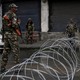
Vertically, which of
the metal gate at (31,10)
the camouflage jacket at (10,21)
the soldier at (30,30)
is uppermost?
the metal gate at (31,10)

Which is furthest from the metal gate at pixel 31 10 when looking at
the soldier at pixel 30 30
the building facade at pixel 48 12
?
the soldier at pixel 30 30

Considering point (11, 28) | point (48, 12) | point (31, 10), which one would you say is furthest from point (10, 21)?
point (31, 10)

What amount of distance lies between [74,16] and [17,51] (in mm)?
17494

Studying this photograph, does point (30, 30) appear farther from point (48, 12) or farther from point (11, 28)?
point (11, 28)

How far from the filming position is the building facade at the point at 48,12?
27656mm

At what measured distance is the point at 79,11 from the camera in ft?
90.6

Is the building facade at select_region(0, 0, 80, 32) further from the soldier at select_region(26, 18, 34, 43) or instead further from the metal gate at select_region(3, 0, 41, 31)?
the soldier at select_region(26, 18, 34, 43)

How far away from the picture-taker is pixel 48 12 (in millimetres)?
27812

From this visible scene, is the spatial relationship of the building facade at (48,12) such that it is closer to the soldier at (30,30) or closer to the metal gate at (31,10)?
the metal gate at (31,10)

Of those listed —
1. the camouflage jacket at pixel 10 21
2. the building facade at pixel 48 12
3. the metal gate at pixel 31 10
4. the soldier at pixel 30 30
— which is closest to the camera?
the camouflage jacket at pixel 10 21

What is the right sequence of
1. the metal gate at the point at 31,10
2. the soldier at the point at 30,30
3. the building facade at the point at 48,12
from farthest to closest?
1. the metal gate at the point at 31,10
2. the building facade at the point at 48,12
3. the soldier at the point at 30,30

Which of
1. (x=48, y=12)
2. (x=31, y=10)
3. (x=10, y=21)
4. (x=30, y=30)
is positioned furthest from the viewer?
(x=31, y=10)

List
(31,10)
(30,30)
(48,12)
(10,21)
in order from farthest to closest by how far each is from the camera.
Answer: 1. (31,10)
2. (48,12)
3. (30,30)
4. (10,21)

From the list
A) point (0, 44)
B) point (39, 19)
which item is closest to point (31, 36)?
point (39, 19)
